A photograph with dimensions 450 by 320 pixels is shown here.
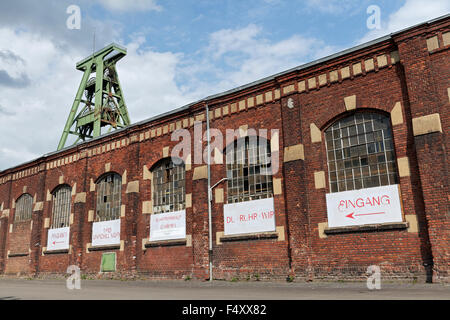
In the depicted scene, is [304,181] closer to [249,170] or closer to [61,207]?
[249,170]

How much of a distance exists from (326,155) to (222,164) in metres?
4.68

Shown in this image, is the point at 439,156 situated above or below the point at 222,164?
below

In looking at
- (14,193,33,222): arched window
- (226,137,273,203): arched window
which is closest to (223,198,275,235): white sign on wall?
(226,137,273,203): arched window

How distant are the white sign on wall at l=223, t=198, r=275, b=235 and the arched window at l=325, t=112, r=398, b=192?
2.69m

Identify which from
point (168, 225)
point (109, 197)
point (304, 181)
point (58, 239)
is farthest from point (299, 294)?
point (58, 239)

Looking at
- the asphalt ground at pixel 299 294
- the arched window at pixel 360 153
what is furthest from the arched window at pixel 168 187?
the arched window at pixel 360 153

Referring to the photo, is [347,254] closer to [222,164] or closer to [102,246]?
[222,164]

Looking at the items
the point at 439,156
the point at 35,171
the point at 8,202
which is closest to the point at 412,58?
the point at 439,156

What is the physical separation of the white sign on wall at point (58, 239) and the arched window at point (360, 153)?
1616 cm

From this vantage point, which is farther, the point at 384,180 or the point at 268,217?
the point at 268,217

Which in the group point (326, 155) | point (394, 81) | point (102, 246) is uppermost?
point (394, 81)

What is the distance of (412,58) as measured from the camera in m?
13.2

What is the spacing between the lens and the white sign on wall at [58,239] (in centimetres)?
2373

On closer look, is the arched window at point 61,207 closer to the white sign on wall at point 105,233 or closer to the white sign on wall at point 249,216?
the white sign on wall at point 105,233
